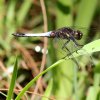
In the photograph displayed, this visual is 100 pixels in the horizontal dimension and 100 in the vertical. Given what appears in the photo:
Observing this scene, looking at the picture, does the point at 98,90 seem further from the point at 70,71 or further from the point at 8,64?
the point at 8,64

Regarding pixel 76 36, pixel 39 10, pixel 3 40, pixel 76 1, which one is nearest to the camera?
pixel 76 36

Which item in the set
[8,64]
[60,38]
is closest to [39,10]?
[8,64]

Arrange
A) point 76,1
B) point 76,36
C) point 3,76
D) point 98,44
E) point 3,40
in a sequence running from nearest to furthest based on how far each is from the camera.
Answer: point 98,44
point 76,36
point 3,76
point 3,40
point 76,1

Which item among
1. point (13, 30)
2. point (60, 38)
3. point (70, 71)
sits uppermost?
point (13, 30)

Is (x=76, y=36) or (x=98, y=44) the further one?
(x=76, y=36)

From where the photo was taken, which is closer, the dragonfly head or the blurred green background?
the dragonfly head

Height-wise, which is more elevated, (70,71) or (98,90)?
(70,71)

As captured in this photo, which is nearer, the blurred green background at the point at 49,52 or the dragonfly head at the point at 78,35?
the dragonfly head at the point at 78,35

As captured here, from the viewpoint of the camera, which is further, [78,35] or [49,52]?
[49,52]
